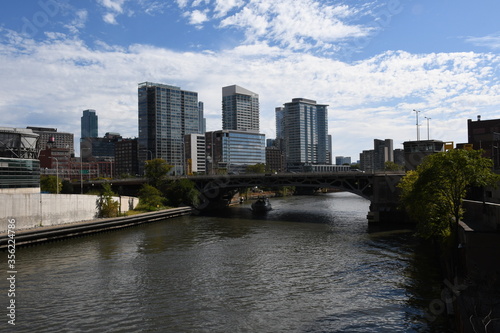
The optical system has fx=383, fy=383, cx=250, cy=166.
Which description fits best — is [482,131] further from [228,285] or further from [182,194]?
[228,285]

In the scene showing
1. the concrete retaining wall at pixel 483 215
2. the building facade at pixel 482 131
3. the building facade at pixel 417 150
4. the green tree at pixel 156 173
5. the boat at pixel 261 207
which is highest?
the building facade at pixel 482 131

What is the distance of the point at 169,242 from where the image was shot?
48625mm

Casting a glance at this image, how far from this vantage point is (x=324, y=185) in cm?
7900

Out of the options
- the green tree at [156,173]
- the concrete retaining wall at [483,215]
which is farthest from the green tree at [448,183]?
the green tree at [156,173]

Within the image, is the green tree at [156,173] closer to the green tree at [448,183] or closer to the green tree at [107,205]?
the green tree at [107,205]

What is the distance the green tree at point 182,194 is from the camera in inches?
3659

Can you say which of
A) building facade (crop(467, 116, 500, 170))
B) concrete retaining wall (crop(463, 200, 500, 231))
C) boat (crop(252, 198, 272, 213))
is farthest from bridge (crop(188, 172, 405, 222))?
building facade (crop(467, 116, 500, 170))

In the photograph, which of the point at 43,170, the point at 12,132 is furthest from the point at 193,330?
the point at 43,170

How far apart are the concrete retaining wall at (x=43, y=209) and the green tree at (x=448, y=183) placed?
46.0m

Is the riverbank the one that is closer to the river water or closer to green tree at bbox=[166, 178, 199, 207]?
the river water


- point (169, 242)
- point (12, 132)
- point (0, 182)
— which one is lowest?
point (169, 242)

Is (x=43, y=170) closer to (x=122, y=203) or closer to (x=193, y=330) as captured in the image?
(x=122, y=203)

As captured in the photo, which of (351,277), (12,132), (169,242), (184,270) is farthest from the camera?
(12,132)

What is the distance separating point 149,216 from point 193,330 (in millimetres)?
53122
